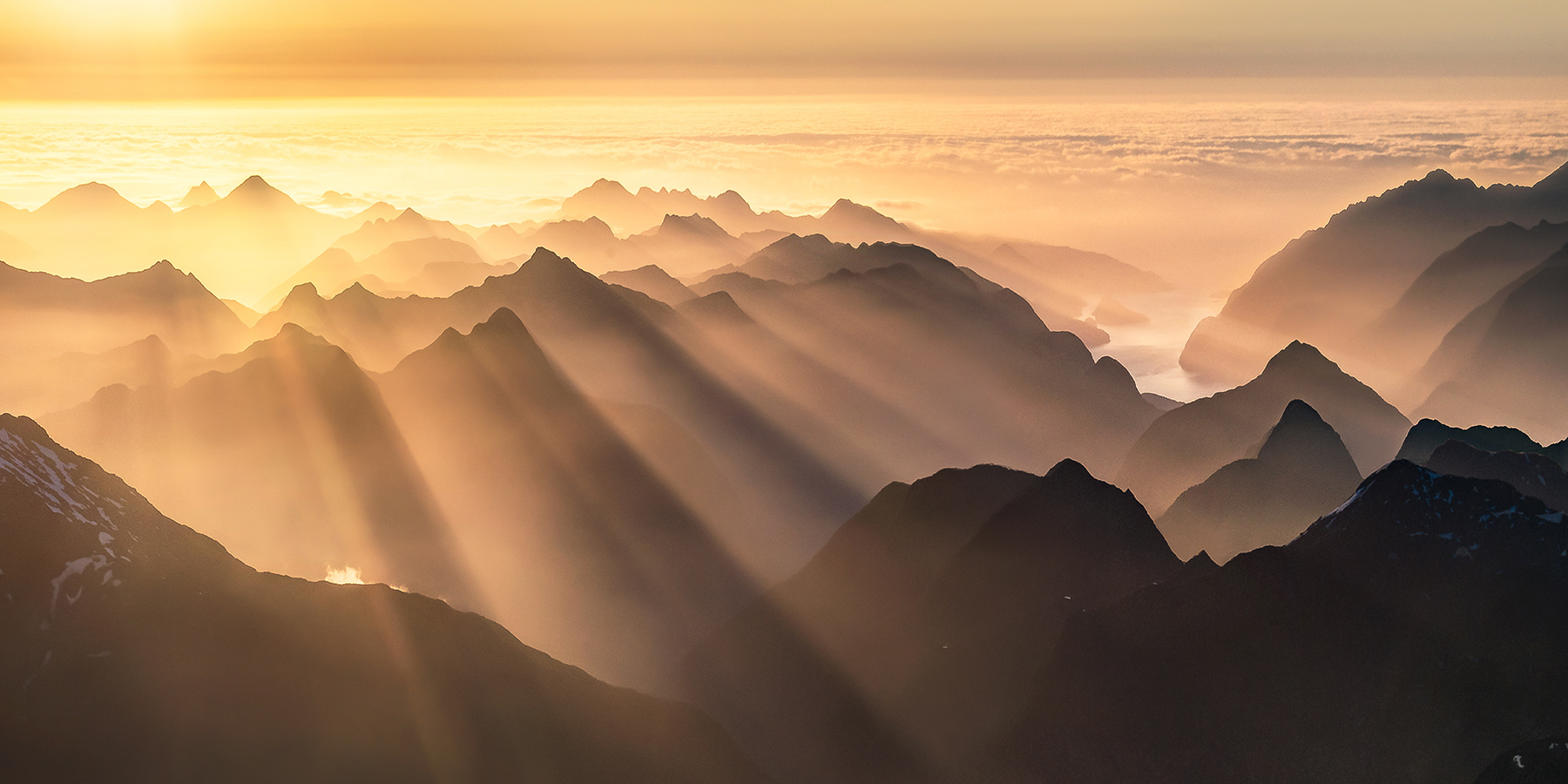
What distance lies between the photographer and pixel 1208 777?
54.2m

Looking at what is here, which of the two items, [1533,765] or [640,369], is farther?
[640,369]

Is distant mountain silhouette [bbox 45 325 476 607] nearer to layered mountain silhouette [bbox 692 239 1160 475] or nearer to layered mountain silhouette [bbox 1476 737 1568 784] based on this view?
layered mountain silhouette [bbox 692 239 1160 475]

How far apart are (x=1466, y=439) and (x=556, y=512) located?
107 meters

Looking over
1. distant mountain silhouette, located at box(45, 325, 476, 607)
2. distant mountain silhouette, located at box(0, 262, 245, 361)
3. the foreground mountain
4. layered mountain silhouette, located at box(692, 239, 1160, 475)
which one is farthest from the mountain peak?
distant mountain silhouette, located at box(0, 262, 245, 361)

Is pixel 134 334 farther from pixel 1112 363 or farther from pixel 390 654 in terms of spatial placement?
pixel 1112 363

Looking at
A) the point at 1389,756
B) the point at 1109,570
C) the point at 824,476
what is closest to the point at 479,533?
the point at 824,476

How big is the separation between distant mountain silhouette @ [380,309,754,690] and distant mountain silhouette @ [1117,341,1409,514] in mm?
60551

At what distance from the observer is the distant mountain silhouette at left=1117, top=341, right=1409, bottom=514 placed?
12144 centimetres

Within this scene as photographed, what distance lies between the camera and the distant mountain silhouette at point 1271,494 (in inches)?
3632

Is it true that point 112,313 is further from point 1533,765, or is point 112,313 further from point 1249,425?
point 1533,765

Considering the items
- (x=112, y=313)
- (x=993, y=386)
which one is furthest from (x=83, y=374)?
(x=993, y=386)

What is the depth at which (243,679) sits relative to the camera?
161 feet

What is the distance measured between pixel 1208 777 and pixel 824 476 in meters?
88.2

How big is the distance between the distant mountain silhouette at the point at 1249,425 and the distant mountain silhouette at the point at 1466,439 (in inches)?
762
